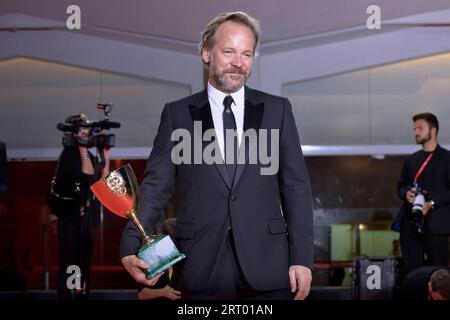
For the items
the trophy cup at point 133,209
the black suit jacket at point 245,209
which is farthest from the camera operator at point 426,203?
the trophy cup at point 133,209

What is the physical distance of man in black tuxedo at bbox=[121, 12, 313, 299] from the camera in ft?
6.68

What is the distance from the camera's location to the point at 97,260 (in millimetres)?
6898

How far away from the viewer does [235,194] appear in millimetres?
2041

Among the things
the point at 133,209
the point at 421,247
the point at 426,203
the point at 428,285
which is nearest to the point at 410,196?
the point at 426,203

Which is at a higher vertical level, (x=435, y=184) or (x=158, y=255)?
(x=435, y=184)

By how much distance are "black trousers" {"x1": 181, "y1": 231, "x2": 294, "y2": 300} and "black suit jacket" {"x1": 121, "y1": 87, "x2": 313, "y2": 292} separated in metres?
0.02

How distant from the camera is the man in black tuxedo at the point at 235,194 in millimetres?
2035

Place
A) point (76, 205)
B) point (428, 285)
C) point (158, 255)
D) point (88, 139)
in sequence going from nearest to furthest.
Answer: point (158, 255)
point (428, 285)
point (76, 205)
point (88, 139)

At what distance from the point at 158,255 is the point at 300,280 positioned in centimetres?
37

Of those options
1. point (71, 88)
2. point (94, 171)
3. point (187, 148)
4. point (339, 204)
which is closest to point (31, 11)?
point (71, 88)

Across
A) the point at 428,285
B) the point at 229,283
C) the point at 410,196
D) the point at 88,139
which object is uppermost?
the point at 88,139

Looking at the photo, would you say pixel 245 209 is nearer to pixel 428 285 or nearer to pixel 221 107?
pixel 221 107

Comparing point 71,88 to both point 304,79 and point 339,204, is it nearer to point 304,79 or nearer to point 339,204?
point 304,79

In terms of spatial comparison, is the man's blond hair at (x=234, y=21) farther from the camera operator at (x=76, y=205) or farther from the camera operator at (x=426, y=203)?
the camera operator at (x=426, y=203)
